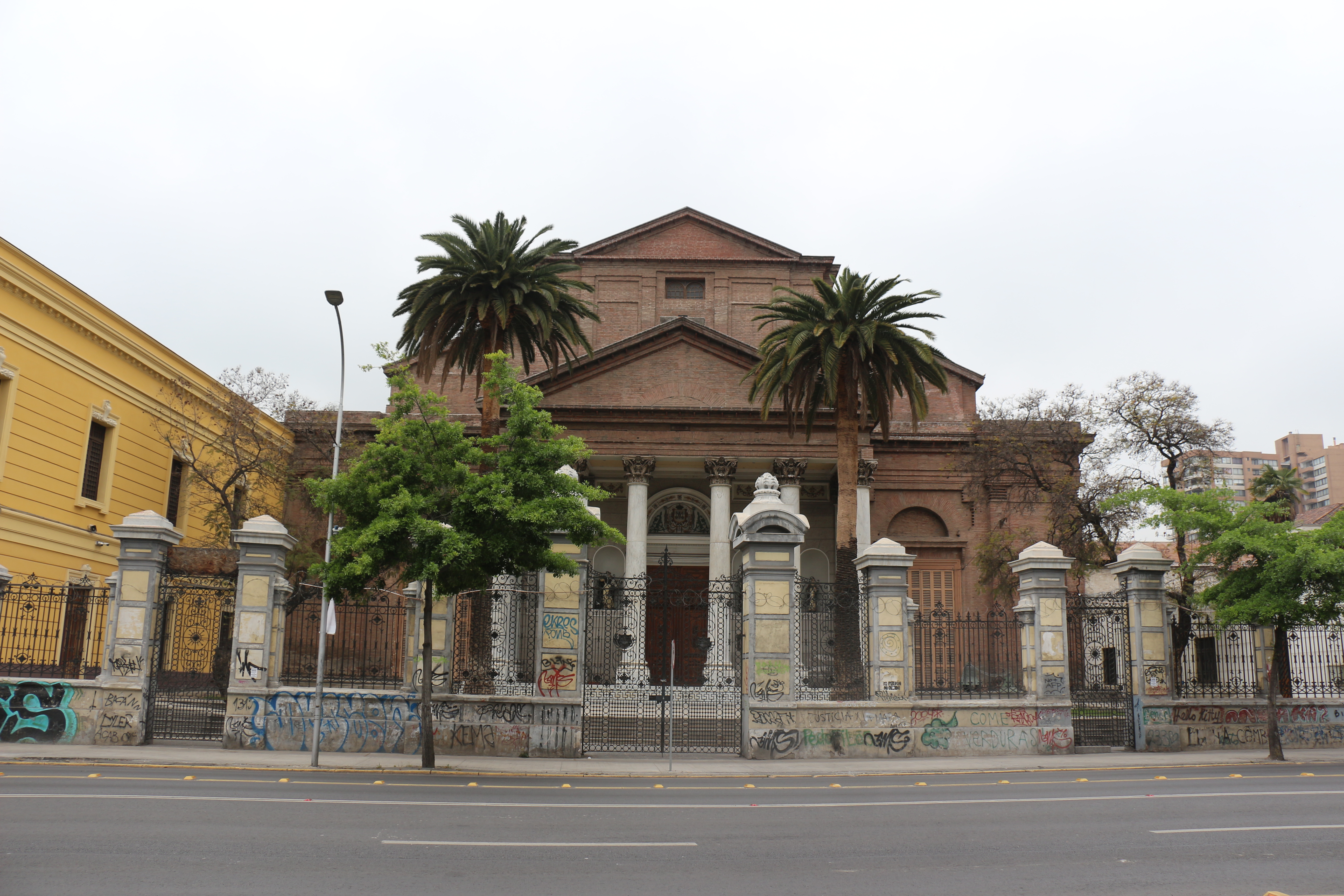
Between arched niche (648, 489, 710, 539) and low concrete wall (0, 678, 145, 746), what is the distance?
75.0 feet

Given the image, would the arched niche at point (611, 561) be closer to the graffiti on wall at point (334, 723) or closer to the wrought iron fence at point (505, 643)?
the wrought iron fence at point (505, 643)

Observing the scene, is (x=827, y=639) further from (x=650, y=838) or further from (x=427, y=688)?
(x=650, y=838)

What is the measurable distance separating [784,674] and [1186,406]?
729 inches

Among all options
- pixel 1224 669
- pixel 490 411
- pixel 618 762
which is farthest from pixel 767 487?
pixel 490 411

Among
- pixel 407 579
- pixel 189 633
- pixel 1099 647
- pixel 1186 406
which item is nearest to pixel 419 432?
pixel 407 579

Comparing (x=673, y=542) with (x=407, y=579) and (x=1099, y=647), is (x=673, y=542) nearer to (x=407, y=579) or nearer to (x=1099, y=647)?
(x=1099, y=647)

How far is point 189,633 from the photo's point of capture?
97.9 ft

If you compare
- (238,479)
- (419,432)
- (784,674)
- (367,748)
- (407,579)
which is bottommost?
(367,748)

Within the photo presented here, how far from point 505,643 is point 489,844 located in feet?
33.1

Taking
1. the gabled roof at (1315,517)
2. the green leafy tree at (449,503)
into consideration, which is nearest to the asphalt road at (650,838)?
the green leafy tree at (449,503)

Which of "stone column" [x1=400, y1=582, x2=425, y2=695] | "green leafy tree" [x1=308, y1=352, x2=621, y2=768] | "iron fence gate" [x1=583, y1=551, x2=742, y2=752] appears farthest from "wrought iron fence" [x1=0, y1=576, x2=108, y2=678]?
"iron fence gate" [x1=583, y1=551, x2=742, y2=752]

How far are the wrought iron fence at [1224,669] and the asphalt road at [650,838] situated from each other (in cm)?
636

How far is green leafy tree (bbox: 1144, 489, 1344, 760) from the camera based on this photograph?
1741 centimetres

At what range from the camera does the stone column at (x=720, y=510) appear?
109 feet
